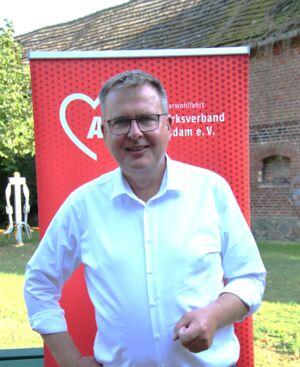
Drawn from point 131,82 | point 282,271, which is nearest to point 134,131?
point 131,82

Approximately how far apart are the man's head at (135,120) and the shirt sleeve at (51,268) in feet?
1.01

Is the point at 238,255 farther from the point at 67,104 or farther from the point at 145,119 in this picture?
the point at 67,104

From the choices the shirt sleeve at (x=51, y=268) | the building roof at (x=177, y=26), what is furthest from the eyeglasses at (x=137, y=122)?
the building roof at (x=177, y=26)

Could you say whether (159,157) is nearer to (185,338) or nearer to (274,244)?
(185,338)

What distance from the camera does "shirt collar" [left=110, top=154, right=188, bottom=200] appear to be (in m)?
1.80

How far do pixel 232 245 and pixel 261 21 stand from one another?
12.5 meters

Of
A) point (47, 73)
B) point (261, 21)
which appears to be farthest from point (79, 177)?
point (261, 21)

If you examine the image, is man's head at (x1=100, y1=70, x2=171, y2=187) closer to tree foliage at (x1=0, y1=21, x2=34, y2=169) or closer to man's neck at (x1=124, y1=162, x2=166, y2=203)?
man's neck at (x1=124, y1=162, x2=166, y2=203)

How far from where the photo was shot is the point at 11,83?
15.1 metres

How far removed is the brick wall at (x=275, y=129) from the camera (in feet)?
41.1

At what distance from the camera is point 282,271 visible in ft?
28.7

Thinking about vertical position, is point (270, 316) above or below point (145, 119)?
below

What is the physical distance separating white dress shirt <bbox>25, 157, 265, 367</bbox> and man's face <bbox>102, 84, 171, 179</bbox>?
0.12 metres

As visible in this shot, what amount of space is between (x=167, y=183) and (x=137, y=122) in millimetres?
256
